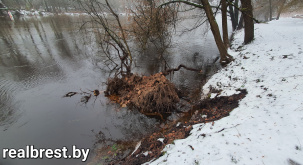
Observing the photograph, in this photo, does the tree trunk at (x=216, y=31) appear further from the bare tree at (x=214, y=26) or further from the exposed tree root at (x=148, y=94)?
the exposed tree root at (x=148, y=94)

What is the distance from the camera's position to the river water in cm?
596

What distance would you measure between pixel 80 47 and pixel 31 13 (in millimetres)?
33228

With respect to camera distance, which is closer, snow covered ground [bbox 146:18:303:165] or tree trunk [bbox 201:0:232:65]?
snow covered ground [bbox 146:18:303:165]

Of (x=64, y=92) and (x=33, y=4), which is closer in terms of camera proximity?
(x=64, y=92)

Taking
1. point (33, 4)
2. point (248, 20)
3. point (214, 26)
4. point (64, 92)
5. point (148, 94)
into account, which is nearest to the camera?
point (148, 94)

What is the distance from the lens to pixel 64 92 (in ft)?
28.4

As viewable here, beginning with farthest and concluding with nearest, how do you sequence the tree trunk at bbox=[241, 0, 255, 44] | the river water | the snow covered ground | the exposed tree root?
the tree trunk at bbox=[241, 0, 255, 44] → the exposed tree root → the river water → the snow covered ground

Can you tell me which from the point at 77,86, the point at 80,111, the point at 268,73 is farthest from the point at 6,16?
the point at 268,73

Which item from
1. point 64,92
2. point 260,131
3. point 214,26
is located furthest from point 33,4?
point 260,131

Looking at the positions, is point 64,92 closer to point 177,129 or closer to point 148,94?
point 148,94

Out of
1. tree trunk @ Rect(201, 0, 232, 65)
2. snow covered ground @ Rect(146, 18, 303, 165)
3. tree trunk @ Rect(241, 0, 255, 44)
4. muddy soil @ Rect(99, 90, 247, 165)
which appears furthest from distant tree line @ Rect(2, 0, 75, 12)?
snow covered ground @ Rect(146, 18, 303, 165)

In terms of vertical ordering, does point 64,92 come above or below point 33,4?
below

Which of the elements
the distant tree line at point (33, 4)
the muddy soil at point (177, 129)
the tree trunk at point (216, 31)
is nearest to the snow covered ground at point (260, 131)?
the muddy soil at point (177, 129)

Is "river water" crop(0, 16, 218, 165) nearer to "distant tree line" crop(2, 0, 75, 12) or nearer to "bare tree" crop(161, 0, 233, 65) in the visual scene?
"bare tree" crop(161, 0, 233, 65)
